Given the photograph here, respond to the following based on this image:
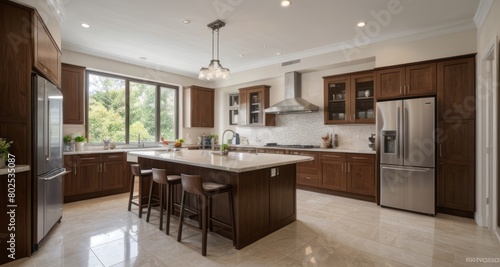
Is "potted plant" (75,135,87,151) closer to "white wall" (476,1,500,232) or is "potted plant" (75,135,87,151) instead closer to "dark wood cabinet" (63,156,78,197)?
"dark wood cabinet" (63,156,78,197)

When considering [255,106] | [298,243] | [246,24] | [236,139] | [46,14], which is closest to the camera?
[298,243]

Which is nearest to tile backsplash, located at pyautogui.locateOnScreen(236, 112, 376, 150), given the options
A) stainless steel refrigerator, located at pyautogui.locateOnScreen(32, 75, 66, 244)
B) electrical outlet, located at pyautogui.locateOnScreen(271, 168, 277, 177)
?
electrical outlet, located at pyautogui.locateOnScreen(271, 168, 277, 177)

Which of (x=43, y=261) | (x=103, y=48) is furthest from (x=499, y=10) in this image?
(x=103, y=48)

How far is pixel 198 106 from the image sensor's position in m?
7.32

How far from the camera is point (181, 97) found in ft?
23.9

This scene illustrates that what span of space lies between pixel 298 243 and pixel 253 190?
2.68 ft

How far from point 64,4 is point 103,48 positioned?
6.04ft

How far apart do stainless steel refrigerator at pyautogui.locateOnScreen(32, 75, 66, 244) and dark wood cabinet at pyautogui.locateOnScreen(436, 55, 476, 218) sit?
5475mm

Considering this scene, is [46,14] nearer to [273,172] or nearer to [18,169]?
[18,169]

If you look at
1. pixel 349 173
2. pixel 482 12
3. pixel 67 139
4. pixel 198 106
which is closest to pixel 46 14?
pixel 67 139

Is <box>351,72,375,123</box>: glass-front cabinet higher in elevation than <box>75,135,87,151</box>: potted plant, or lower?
higher

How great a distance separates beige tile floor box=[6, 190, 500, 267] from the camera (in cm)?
248

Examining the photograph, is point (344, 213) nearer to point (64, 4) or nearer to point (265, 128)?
point (265, 128)

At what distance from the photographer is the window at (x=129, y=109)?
556 cm
